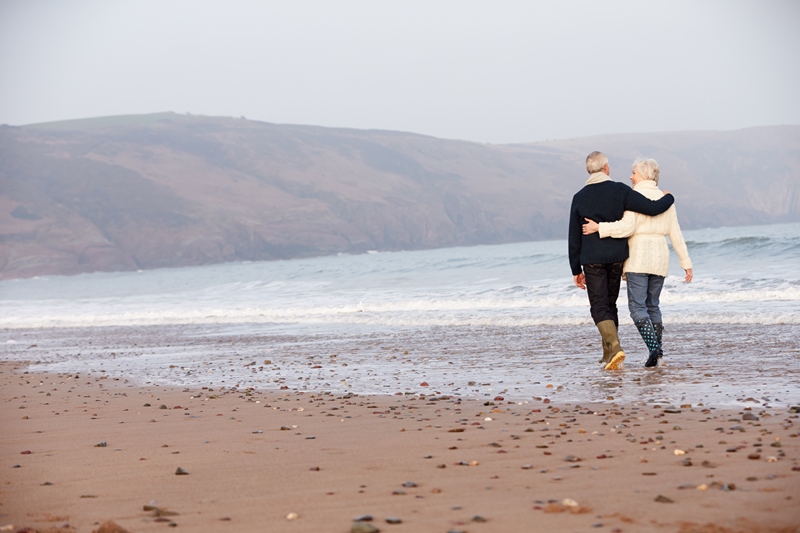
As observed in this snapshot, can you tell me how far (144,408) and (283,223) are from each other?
397ft

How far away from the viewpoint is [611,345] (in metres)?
7.54

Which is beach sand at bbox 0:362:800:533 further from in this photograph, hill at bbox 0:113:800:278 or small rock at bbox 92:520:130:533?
hill at bbox 0:113:800:278

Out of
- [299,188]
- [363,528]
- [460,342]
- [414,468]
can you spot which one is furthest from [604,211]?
[299,188]

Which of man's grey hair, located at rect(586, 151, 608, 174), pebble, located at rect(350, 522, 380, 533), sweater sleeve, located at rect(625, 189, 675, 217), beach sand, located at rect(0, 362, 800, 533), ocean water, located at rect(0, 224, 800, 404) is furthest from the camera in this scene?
man's grey hair, located at rect(586, 151, 608, 174)

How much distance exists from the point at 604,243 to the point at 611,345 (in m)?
0.91

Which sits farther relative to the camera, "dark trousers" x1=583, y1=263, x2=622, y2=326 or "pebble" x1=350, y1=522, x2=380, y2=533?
"dark trousers" x1=583, y1=263, x2=622, y2=326

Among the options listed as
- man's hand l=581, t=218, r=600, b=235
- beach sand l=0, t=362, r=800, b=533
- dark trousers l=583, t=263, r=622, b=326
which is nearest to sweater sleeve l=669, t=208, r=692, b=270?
dark trousers l=583, t=263, r=622, b=326

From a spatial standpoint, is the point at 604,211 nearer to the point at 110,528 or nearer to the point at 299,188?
the point at 110,528

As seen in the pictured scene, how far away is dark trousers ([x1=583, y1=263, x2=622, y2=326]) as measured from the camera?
756cm

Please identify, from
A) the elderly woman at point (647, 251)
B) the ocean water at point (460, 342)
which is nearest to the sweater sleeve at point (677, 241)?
the elderly woman at point (647, 251)

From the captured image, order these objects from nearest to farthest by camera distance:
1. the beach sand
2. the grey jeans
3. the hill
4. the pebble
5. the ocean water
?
the pebble
the beach sand
the ocean water
the grey jeans
the hill

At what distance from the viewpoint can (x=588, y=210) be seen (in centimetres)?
751

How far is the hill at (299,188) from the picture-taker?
115938 mm

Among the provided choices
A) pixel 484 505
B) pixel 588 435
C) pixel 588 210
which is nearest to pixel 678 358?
pixel 588 210
